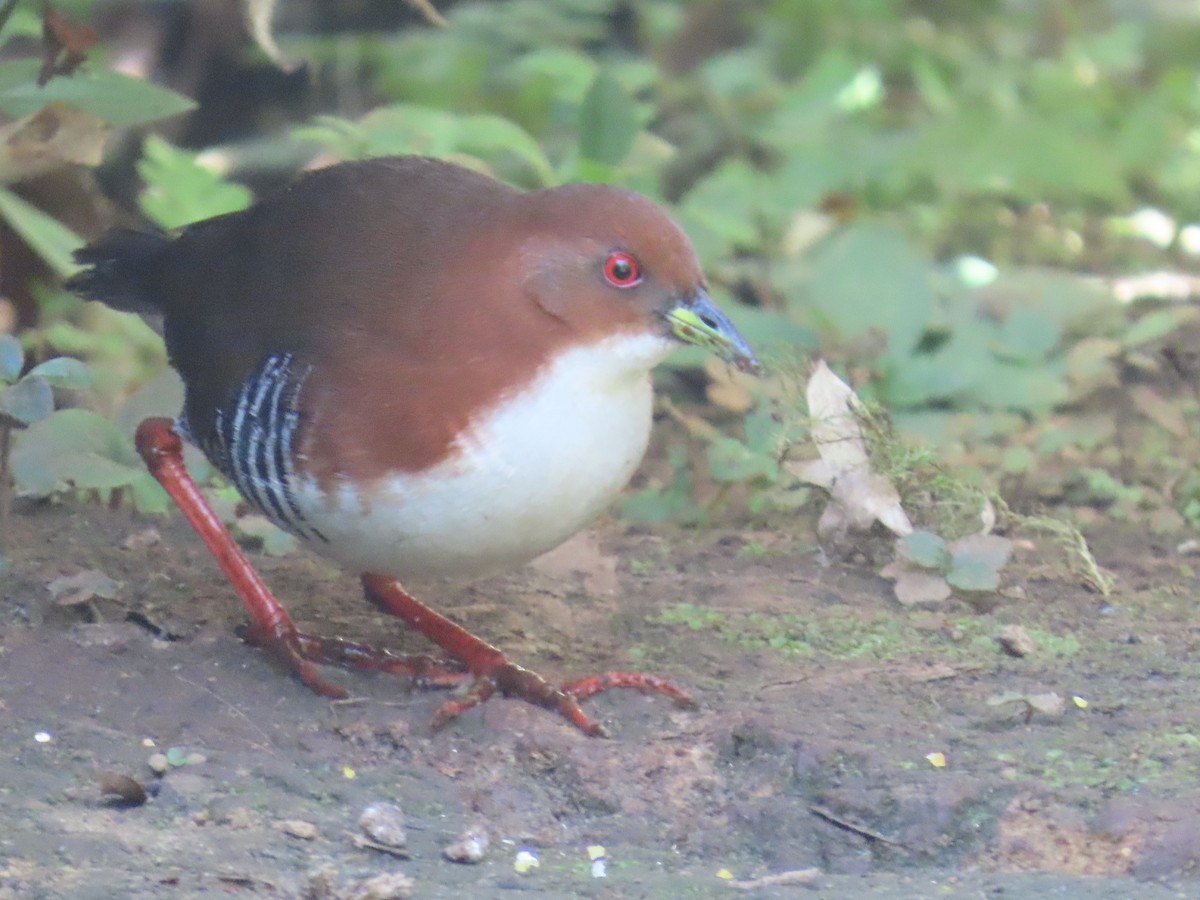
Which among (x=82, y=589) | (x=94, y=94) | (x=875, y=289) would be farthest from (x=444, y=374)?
(x=875, y=289)

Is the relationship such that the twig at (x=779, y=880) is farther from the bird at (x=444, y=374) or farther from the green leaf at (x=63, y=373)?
the green leaf at (x=63, y=373)

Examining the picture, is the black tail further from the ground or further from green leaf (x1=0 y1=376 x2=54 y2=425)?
the ground

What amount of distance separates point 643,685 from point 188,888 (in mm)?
1064

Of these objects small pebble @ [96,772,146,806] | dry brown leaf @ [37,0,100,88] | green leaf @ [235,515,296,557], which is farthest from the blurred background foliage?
small pebble @ [96,772,146,806]

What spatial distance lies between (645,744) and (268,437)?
894 millimetres

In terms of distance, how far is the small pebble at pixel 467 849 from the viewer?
96.6 inches

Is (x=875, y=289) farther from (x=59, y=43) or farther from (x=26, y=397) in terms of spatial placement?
(x=26, y=397)

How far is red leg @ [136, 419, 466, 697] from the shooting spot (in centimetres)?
309

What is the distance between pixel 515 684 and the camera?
304 centimetres

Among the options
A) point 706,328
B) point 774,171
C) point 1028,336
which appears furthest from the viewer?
point 774,171

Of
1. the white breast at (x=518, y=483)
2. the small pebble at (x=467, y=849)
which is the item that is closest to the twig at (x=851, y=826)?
the small pebble at (x=467, y=849)

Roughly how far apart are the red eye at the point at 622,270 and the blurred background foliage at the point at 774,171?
88 centimetres

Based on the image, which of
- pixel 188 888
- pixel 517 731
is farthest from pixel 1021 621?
pixel 188 888

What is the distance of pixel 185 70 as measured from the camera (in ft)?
23.8
